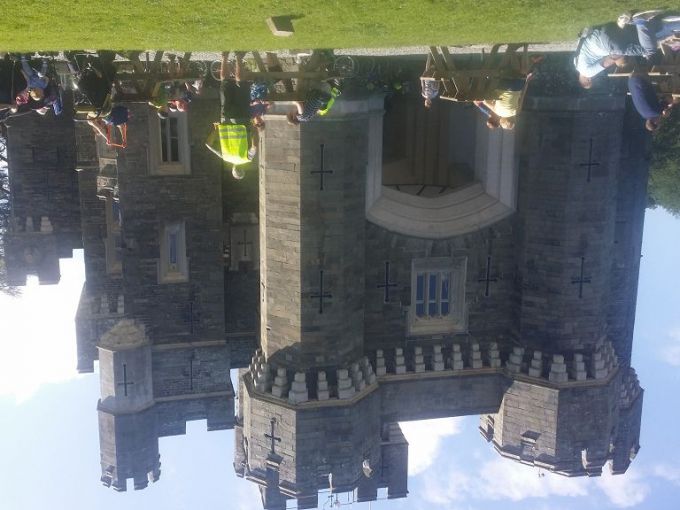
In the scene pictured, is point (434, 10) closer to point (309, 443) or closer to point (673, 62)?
point (673, 62)

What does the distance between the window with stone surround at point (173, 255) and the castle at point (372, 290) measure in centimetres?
6

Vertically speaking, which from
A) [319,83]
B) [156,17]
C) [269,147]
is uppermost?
[156,17]

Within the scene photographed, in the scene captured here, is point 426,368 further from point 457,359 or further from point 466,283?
point 466,283

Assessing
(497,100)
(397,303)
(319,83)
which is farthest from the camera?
(397,303)

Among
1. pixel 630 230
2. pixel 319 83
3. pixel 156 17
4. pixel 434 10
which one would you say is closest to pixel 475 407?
pixel 630 230

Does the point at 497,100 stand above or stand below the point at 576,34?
below

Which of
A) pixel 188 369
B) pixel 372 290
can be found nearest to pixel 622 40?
pixel 372 290

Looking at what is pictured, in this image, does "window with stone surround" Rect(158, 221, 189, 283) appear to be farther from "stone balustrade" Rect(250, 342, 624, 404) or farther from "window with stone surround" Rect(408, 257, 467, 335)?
"window with stone surround" Rect(408, 257, 467, 335)

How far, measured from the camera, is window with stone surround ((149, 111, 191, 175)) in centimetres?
1839

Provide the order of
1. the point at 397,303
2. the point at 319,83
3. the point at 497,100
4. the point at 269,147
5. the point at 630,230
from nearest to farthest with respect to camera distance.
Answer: the point at 497,100, the point at 319,83, the point at 269,147, the point at 397,303, the point at 630,230

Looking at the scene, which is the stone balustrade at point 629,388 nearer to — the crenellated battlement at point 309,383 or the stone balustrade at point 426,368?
the stone balustrade at point 426,368

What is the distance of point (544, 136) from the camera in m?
15.8

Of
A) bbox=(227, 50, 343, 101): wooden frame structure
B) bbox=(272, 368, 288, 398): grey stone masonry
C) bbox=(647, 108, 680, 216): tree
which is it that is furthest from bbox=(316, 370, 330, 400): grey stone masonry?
bbox=(647, 108, 680, 216): tree

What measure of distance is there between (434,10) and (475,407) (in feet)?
31.8
